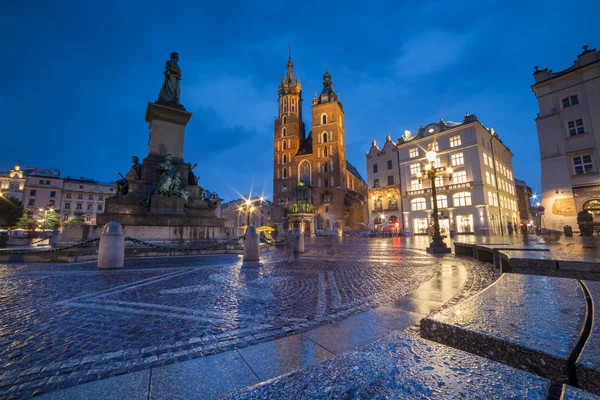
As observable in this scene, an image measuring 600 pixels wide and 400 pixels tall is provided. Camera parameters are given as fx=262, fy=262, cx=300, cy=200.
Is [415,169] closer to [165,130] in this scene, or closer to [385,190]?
[385,190]

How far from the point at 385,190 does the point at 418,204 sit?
645cm

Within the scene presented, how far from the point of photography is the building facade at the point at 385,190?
1603 inches

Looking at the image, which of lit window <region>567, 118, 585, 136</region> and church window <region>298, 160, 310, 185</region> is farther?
church window <region>298, 160, 310, 185</region>

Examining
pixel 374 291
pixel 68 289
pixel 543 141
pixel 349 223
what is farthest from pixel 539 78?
pixel 349 223

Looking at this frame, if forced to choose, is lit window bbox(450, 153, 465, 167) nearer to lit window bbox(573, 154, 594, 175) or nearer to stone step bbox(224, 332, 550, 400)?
lit window bbox(573, 154, 594, 175)

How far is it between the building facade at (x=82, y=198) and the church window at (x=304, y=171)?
45757mm

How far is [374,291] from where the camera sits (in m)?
4.53

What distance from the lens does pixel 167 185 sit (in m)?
12.2

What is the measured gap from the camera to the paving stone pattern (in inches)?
86.1

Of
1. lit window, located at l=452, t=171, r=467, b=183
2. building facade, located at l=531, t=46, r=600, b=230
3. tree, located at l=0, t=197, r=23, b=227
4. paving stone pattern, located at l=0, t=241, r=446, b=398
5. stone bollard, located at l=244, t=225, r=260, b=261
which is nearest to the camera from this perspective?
paving stone pattern, located at l=0, t=241, r=446, b=398

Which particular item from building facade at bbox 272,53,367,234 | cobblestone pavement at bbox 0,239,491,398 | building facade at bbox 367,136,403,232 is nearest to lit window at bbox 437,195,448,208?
building facade at bbox 367,136,403,232

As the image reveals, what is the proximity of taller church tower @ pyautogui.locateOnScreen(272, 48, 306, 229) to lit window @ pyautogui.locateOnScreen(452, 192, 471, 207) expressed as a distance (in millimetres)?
32148

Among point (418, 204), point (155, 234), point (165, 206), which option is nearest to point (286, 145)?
point (418, 204)

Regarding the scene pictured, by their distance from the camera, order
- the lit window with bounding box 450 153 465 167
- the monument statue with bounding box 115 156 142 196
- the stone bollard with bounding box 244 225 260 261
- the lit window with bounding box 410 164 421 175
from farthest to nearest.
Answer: the lit window with bounding box 410 164 421 175 → the lit window with bounding box 450 153 465 167 → the monument statue with bounding box 115 156 142 196 → the stone bollard with bounding box 244 225 260 261
